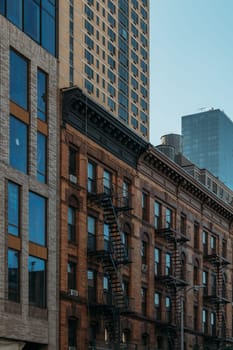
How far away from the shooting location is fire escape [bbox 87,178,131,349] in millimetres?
48281

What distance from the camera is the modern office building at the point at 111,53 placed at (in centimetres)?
12812

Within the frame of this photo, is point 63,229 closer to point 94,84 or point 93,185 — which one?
point 93,185

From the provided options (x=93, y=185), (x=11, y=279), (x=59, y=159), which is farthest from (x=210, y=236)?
(x=11, y=279)

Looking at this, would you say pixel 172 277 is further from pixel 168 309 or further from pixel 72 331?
pixel 72 331

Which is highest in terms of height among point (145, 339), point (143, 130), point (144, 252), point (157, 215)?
point (143, 130)

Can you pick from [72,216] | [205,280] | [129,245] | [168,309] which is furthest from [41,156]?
[205,280]

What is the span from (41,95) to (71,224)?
7.58 metres

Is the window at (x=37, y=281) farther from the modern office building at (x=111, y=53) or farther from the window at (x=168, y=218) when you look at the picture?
the modern office building at (x=111, y=53)

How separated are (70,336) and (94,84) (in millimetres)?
90285

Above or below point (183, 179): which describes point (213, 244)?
below

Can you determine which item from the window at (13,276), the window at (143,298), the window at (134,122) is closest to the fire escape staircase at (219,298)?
the window at (143,298)

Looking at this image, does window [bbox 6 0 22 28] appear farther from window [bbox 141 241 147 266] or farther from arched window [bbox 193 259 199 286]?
arched window [bbox 193 259 199 286]

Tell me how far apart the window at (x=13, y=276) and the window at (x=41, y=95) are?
26.7ft

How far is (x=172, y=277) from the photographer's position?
57.2 metres
